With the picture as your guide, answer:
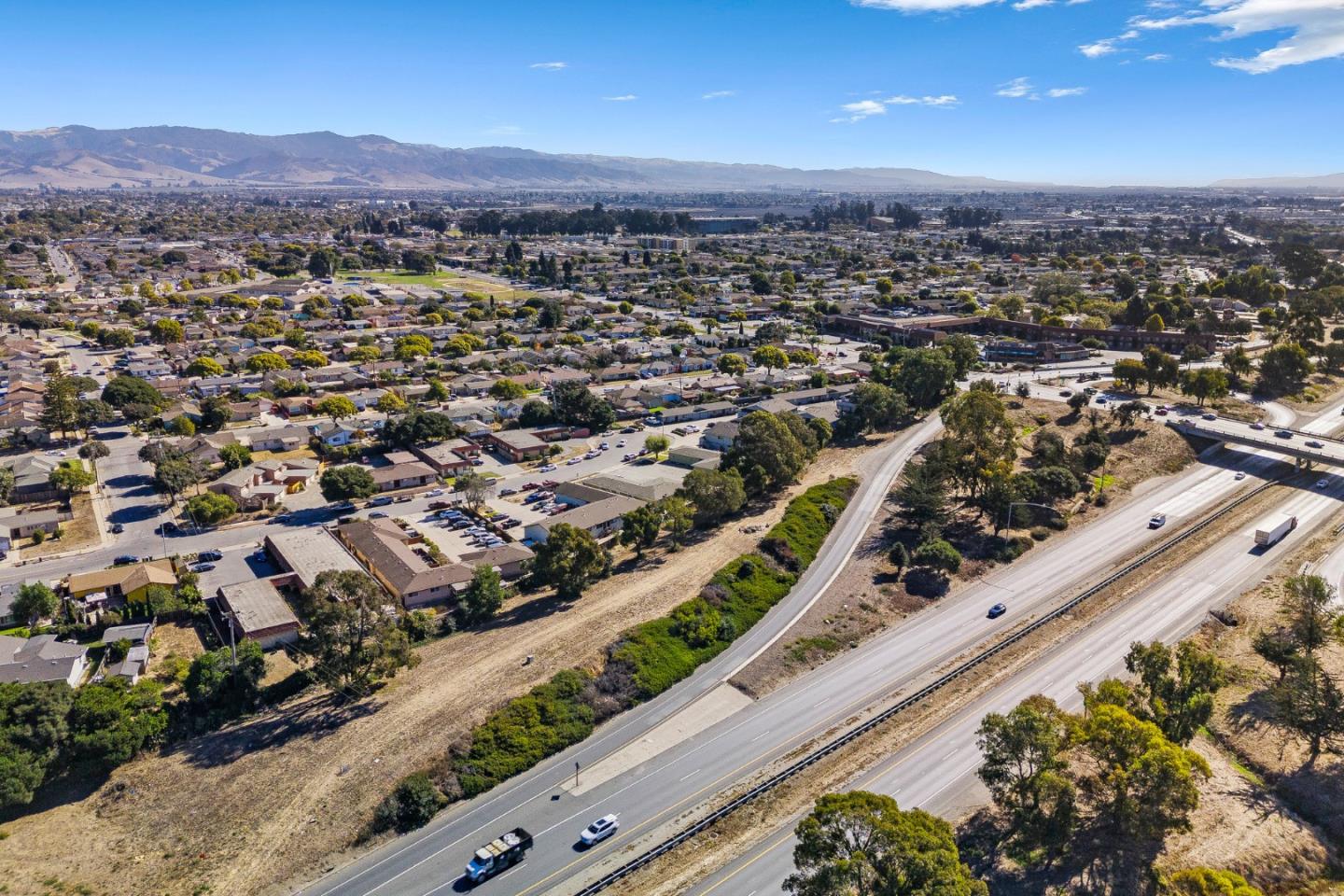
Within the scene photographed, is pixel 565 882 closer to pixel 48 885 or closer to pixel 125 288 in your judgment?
pixel 48 885

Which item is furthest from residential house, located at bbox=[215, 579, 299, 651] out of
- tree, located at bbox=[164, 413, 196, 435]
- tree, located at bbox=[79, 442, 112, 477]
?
tree, located at bbox=[164, 413, 196, 435]

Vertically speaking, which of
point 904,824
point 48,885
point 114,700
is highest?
point 904,824

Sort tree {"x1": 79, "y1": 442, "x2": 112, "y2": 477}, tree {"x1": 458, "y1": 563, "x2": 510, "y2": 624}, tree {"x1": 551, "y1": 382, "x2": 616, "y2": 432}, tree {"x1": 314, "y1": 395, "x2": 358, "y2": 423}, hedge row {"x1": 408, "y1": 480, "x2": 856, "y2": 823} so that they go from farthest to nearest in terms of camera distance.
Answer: tree {"x1": 314, "y1": 395, "x2": 358, "y2": 423}, tree {"x1": 551, "y1": 382, "x2": 616, "y2": 432}, tree {"x1": 79, "y1": 442, "x2": 112, "y2": 477}, tree {"x1": 458, "y1": 563, "x2": 510, "y2": 624}, hedge row {"x1": 408, "y1": 480, "x2": 856, "y2": 823}

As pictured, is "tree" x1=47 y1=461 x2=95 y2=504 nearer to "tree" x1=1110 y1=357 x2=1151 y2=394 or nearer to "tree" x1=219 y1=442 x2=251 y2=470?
"tree" x1=219 y1=442 x2=251 y2=470

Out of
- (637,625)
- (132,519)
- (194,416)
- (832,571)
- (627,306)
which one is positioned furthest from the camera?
(627,306)

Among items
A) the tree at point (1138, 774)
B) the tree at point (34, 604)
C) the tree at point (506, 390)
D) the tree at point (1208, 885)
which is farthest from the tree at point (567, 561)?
the tree at point (506, 390)

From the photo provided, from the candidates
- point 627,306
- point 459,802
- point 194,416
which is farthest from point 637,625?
point 627,306

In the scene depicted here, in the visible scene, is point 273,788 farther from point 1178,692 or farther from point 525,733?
point 1178,692

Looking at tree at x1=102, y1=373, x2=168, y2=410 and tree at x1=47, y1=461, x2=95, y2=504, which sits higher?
tree at x1=102, y1=373, x2=168, y2=410
